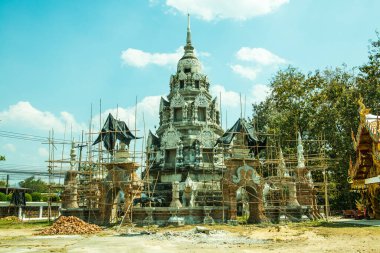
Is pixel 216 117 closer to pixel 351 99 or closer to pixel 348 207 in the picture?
pixel 351 99

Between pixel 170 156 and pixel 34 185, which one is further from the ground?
pixel 170 156

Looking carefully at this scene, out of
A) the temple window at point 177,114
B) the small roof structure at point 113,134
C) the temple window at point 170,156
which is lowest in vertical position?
the temple window at point 170,156

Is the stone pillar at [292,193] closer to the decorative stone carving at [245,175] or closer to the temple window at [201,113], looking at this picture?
the decorative stone carving at [245,175]

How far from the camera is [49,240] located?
54.1 feet

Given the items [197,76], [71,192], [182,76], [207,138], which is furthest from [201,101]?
[71,192]

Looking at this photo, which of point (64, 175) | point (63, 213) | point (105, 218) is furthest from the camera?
point (64, 175)

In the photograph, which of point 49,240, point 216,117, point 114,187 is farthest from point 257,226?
point 216,117

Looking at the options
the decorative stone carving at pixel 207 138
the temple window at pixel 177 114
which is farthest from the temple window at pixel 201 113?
the temple window at pixel 177 114

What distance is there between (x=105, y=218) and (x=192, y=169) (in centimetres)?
1045

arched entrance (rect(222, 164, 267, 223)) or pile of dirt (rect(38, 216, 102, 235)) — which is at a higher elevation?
arched entrance (rect(222, 164, 267, 223))

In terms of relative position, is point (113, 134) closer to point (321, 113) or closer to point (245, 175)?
point (245, 175)

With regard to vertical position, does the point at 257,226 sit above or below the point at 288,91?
below

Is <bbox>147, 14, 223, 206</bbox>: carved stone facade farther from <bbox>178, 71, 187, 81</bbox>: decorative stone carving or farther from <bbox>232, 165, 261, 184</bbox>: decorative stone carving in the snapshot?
<bbox>232, 165, 261, 184</bbox>: decorative stone carving

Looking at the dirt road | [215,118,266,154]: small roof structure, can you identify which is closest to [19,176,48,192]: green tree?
[215,118,266,154]: small roof structure
